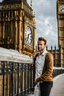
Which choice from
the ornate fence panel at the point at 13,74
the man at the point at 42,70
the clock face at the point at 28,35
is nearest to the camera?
the man at the point at 42,70

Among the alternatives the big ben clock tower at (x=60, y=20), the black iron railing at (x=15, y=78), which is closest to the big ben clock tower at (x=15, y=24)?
the black iron railing at (x=15, y=78)

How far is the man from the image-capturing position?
21.5 feet

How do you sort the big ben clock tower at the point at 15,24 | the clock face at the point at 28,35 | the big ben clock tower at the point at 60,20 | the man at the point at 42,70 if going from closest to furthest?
the man at the point at 42,70 < the big ben clock tower at the point at 15,24 < the clock face at the point at 28,35 < the big ben clock tower at the point at 60,20

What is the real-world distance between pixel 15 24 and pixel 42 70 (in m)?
32.7

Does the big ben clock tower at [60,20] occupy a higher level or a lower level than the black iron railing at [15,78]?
higher

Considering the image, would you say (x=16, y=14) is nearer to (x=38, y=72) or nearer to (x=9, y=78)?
(x=9, y=78)

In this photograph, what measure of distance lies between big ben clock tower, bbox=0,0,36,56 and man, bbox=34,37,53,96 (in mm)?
30841

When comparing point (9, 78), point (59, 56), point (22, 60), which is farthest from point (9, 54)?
point (59, 56)

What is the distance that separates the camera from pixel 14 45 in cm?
3862

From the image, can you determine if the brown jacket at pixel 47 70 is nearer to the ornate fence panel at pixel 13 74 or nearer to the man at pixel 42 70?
the man at pixel 42 70

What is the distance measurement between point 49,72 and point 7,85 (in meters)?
3.75

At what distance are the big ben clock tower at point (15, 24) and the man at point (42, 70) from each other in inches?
1214

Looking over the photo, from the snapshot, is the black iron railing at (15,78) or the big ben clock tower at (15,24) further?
the big ben clock tower at (15,24)

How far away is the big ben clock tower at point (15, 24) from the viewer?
3850cm
